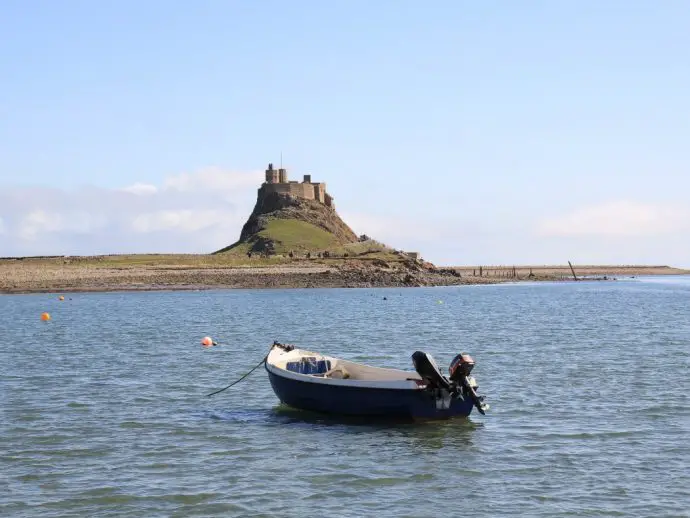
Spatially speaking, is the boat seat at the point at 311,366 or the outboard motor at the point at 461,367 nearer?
the outboard motor at the point at 461,367

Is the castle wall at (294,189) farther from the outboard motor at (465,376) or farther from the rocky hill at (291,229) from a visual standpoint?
the outboard motor at (465,376)

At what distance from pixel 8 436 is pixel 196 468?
6194 mm

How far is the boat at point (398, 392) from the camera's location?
78.1ft

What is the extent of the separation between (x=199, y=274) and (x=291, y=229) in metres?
63.0

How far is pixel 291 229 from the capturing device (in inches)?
7072

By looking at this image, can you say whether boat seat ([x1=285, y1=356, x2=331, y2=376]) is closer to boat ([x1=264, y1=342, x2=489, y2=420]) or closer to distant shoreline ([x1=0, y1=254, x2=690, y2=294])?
boat ([x1=264, y1=342, x2=489, y2=420])

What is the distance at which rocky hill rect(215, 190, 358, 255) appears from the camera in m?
168

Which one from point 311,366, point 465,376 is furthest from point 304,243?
point 465,376

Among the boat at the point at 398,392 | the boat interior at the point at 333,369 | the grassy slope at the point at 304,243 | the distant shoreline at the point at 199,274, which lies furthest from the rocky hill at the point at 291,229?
the boat at the point at 398,392

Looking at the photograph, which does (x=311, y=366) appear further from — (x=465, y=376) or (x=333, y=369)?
(x=465, y=376)

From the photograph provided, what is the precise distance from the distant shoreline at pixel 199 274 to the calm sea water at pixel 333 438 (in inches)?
2353

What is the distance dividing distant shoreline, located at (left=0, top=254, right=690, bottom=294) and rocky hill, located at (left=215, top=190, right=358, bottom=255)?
890 inches

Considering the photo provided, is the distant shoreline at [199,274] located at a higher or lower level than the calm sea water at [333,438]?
higher

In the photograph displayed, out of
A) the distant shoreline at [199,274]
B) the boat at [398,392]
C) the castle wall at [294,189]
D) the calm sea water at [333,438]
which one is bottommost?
the calm sea water at [333,438]
